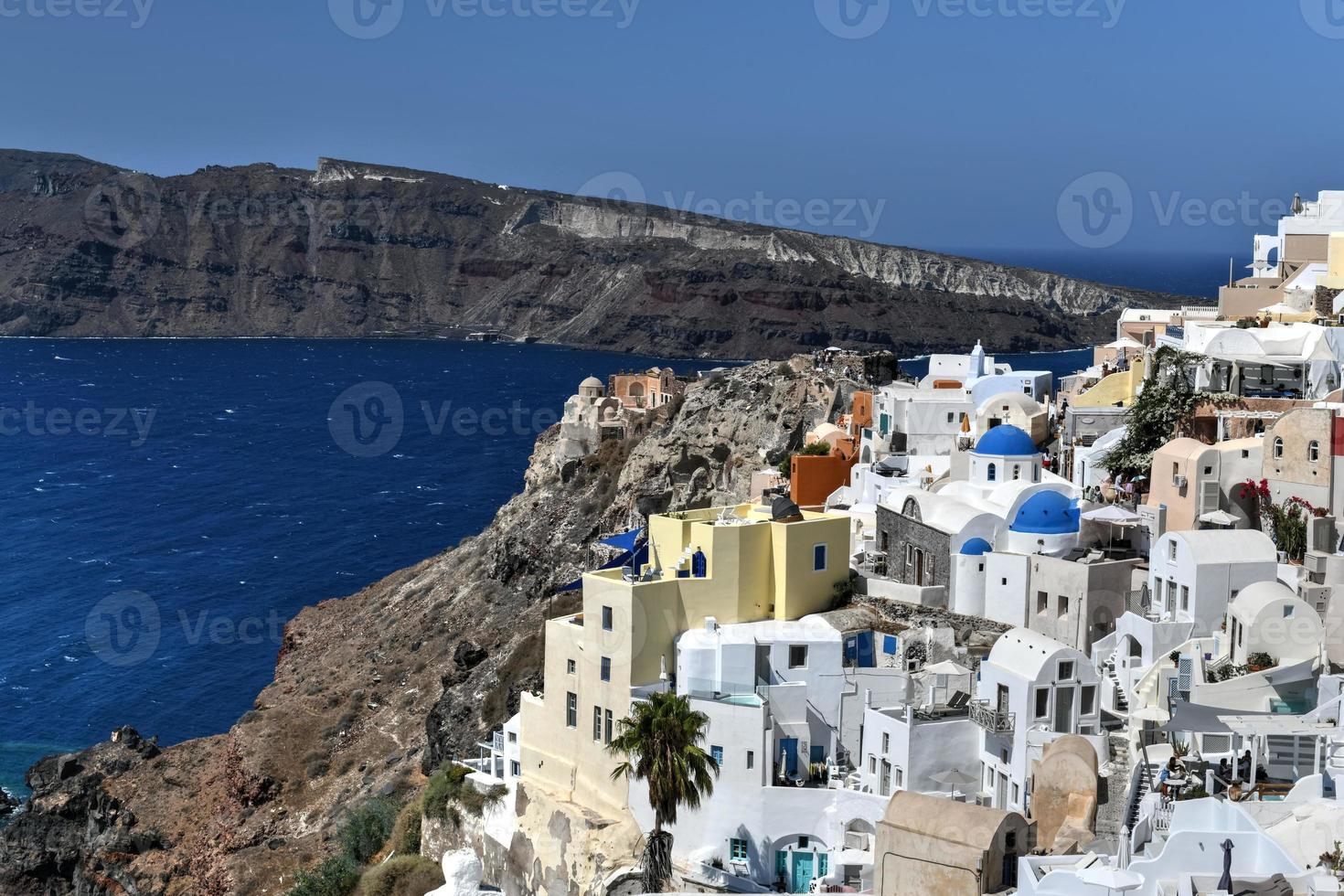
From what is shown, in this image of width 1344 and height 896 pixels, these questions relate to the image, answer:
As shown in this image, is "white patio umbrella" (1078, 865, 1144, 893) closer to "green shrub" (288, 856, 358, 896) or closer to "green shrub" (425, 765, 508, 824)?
"green shrub" (425, 765, 508, 824)

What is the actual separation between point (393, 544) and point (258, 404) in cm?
8937

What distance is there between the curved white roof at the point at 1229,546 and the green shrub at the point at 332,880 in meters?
21.6

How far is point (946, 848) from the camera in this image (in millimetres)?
26547

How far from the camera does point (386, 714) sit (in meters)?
66.1

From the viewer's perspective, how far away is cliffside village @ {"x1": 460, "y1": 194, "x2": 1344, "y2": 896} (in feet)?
86.2

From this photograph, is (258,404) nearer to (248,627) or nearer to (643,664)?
(248,627)

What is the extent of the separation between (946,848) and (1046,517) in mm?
13124

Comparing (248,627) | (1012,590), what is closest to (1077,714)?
(1012,590)

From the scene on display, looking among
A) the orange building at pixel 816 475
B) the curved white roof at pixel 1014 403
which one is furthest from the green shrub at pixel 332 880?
the curved white roof at pixel 1014 403

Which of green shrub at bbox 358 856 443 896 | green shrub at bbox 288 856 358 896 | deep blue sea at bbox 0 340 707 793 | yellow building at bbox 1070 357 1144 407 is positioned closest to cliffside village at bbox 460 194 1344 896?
green shrub at bbox 358 856 443 896

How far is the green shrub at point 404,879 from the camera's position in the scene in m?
35.9

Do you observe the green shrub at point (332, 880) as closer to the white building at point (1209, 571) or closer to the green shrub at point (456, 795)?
the green shrub at point (456, 795)

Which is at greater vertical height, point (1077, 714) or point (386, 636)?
point (1077, 714)

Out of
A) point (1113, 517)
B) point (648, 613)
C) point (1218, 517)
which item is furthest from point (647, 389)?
point (648, 613)
